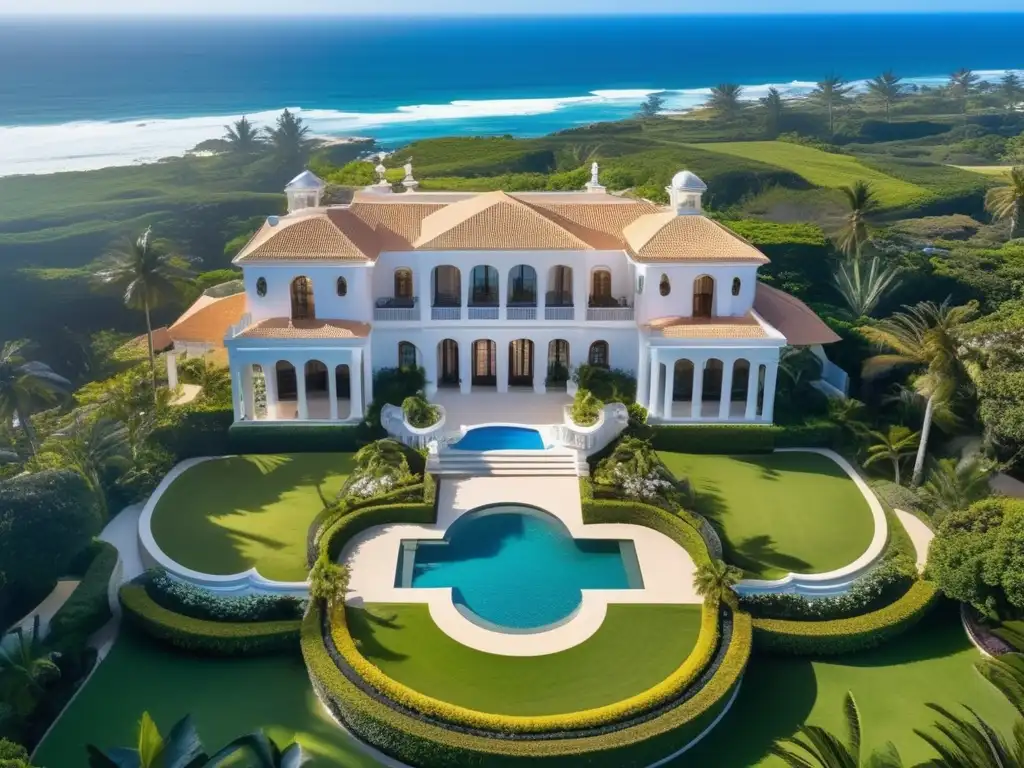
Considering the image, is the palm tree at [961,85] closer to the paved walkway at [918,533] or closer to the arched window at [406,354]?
the arched window at [406,354]

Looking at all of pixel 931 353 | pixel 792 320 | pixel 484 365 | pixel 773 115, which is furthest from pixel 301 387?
pixel 773 115

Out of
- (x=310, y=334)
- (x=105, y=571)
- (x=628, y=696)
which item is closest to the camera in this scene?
(x=628, y=696)

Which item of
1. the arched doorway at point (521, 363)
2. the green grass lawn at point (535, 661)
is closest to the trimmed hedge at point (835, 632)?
the green grass lawn at point (535, 661)

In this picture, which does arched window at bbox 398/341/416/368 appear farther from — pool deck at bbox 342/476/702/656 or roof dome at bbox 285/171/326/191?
roof dome at bbox 285/171/326/191

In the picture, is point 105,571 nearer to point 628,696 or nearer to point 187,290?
point 628,696

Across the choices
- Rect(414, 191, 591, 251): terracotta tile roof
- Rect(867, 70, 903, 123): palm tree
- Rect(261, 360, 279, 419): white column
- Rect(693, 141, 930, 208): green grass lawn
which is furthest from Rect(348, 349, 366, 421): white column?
Rect(867, 70, 903, 123): palm tree

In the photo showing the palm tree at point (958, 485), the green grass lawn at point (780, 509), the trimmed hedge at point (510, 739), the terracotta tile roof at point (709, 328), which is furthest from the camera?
the terracotta tile roof at point (709, 328)

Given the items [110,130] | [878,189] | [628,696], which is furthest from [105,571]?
[110,130]
